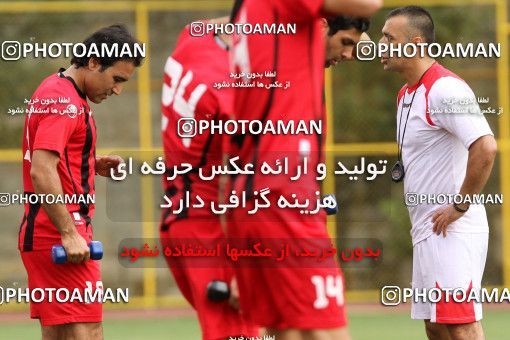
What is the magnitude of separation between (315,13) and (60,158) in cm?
180

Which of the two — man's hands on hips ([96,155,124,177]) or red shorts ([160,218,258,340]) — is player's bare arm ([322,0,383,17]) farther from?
man's hands on hips ([96,155,124,177])

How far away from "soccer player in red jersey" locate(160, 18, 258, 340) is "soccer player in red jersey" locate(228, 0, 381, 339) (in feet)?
1.49

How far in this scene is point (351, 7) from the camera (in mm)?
3041

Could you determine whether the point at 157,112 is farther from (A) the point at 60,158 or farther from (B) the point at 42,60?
(A) the point at 60,158

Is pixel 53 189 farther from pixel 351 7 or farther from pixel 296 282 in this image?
pixel 351 7

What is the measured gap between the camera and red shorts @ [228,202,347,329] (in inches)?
121

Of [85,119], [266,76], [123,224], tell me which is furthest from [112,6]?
[266,76]

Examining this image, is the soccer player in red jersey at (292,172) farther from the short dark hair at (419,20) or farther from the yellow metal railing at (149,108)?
the yellow metal railing at (149,108)

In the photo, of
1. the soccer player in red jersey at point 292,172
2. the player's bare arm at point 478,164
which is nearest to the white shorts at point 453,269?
the player's bare arm at point 478,164

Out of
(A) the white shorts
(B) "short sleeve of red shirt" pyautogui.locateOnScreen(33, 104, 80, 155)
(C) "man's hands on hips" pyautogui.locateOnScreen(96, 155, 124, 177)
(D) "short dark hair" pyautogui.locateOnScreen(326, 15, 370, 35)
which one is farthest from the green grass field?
(D) "short dark hair" pyautogui.locateOnScreen(326, 15, 370, 35)

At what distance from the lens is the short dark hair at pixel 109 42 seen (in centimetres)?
475

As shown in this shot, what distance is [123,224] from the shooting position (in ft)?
32.3

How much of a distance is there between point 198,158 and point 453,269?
1.48 m

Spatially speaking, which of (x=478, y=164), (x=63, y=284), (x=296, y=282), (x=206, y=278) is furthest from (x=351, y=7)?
(x=63, y=284)
